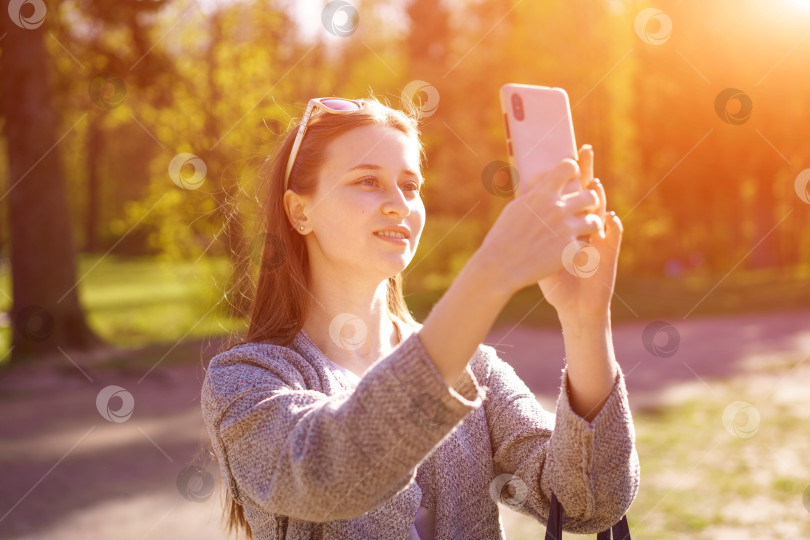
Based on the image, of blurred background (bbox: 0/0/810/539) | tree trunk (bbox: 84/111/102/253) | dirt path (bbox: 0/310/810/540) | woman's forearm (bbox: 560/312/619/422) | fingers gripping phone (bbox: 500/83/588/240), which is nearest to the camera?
fingers gripping phone (bbox: 500/83/588/240)

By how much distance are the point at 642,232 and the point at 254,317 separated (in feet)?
63.1

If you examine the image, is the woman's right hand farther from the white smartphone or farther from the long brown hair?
the long brown hair

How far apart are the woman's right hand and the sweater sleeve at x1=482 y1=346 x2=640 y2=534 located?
0.52 m

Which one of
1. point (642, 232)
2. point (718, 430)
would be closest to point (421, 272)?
point (642, 232)

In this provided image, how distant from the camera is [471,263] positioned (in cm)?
137

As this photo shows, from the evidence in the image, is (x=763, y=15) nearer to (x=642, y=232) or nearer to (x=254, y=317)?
(x=642, y=232)

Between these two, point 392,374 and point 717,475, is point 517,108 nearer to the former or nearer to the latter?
point 392,374

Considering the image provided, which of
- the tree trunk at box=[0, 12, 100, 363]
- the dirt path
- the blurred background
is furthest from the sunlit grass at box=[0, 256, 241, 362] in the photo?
the dirt path

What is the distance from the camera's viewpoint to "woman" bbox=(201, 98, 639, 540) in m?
1.38

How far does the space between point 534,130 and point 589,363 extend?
0.51 m

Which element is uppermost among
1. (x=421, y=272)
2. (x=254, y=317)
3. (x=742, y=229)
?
(x=254, y=317)

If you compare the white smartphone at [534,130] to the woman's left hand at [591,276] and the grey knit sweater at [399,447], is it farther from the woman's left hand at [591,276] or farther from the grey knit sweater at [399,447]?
the grey knit sweater at [399,447]

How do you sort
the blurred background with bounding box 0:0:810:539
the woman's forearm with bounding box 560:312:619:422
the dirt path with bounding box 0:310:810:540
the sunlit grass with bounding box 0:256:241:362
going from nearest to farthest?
the woman's forearm with bounding box 560:312:619:422 < the dirt path with bounding box 0:310:810:540 < the blurred background with bounding box 0:0:810:539 < the sunlit grass with bounding box 0:256:241:362

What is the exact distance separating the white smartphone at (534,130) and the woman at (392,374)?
0.25ft
